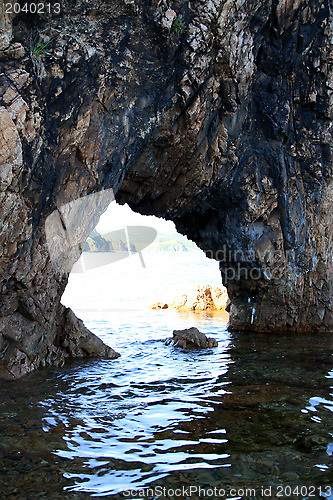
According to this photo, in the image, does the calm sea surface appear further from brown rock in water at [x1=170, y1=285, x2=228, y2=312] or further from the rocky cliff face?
brown rock in water at [x1=170, y1=285, x2=228, y2=312]

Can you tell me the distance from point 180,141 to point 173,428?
6.36 meters

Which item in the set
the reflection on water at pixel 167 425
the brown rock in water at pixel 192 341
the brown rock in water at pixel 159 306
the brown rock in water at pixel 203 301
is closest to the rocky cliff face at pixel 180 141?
the reflection on water at pixel 167 425

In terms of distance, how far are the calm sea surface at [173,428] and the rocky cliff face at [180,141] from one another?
1710 millimetres

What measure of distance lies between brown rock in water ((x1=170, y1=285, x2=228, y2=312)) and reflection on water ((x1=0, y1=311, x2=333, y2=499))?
949 cm

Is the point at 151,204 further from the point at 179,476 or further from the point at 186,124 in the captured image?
the point at 179,476

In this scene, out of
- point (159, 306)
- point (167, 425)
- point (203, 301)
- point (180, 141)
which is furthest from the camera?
point (159, 306)

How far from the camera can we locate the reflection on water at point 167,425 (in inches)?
172

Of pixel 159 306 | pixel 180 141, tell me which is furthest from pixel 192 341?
pixel 159 306

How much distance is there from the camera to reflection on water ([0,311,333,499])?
14.4 feet

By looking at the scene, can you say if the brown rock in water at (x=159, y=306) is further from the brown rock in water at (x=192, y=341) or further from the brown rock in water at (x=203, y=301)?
the brown rock in water at (x=192, y=341)

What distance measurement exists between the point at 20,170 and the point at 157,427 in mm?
4386

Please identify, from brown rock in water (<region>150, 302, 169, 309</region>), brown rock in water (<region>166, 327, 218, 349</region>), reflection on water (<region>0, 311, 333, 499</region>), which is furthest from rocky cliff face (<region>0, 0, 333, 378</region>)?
brown rock in water (<region>150, 302, 169, 309</region>)

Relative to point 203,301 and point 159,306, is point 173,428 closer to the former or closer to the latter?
point 203,301

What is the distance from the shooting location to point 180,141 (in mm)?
9562
